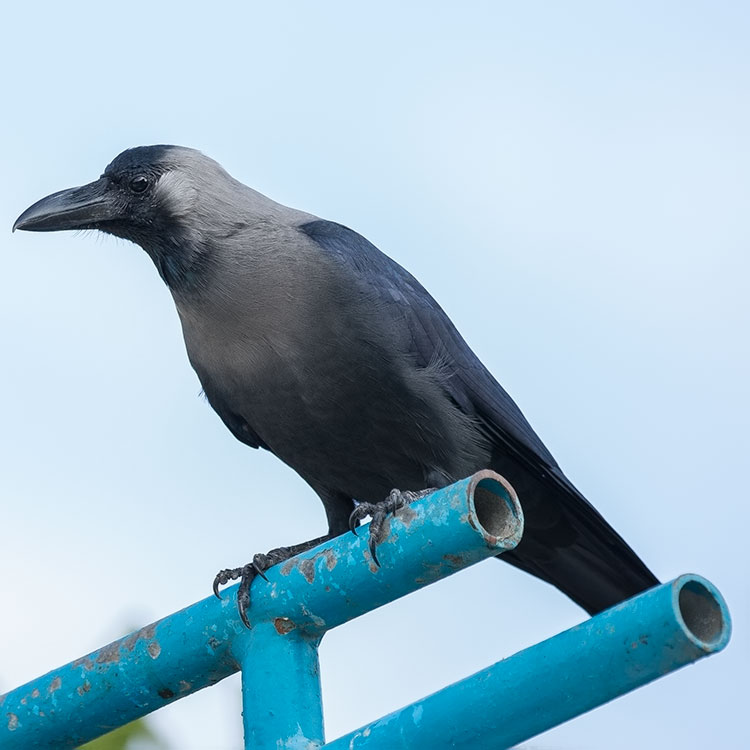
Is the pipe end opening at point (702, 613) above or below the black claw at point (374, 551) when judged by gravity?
below

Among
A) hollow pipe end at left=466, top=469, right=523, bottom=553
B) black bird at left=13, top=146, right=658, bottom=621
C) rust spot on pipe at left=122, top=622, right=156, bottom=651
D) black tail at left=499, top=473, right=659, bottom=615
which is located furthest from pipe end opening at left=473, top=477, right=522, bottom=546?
black tail at left=499, top=473, right=659, bottom=615

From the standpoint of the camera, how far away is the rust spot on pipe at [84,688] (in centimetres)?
287

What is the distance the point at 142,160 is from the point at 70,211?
1.25 ft

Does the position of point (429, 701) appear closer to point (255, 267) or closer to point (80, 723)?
point (80, 723)

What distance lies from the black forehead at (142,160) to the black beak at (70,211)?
0.12 metres

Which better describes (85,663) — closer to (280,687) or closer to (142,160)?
(280,687)

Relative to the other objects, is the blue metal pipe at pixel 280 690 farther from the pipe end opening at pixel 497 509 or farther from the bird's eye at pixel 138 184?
the bird's eye at pixel 138 184

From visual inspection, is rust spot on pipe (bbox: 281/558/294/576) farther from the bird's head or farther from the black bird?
the bird's head

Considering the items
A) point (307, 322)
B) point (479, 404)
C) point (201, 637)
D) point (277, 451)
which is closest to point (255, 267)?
point (307, 322)

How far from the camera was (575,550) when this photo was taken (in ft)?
18.1

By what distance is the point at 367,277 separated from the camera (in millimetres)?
4980

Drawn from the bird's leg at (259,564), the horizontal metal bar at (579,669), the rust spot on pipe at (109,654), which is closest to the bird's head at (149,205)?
the bird's leg at (259,564)

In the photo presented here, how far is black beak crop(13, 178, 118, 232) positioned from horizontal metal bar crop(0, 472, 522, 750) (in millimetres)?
2757

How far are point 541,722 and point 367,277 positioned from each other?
302 centimetres
